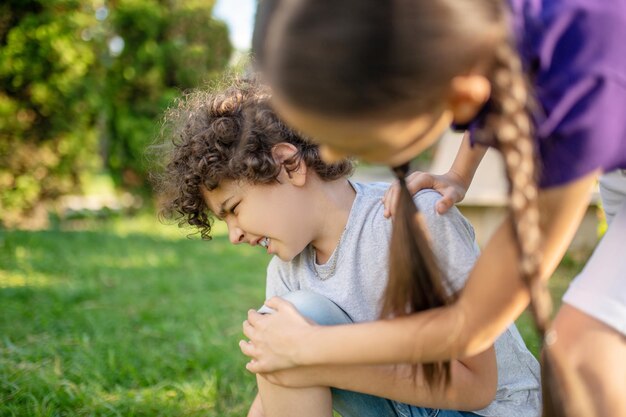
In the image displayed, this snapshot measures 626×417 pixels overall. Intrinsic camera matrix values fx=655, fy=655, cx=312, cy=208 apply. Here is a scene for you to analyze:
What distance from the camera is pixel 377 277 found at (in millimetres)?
1683

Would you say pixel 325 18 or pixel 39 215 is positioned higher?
pixel 325 18

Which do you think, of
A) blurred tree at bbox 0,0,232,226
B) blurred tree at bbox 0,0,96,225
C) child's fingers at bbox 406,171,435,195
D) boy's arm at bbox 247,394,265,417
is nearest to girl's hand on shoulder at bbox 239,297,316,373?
boy's arm at bbox 247,394,265,417

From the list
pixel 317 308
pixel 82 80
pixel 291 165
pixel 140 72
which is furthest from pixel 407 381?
pixel 140 72

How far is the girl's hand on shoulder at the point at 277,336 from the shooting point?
143 centimetres

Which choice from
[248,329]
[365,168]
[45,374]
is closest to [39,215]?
[45,374]

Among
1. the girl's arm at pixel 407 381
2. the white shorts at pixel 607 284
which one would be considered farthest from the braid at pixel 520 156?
the girl's arm at pixel 407 381

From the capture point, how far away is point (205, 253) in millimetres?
5465

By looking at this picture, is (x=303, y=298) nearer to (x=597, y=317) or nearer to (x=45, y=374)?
(x=597, y=317)

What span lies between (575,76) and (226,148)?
1.04 metres

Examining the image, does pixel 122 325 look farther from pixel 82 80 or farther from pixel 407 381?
pixel 82 80

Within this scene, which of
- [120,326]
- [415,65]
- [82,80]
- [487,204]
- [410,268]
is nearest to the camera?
[415,65]

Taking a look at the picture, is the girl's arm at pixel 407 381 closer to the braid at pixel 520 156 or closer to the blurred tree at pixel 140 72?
the braid at pixel 520 156

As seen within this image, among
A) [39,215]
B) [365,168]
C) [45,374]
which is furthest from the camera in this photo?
[365,168]

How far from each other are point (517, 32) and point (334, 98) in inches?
12.0
